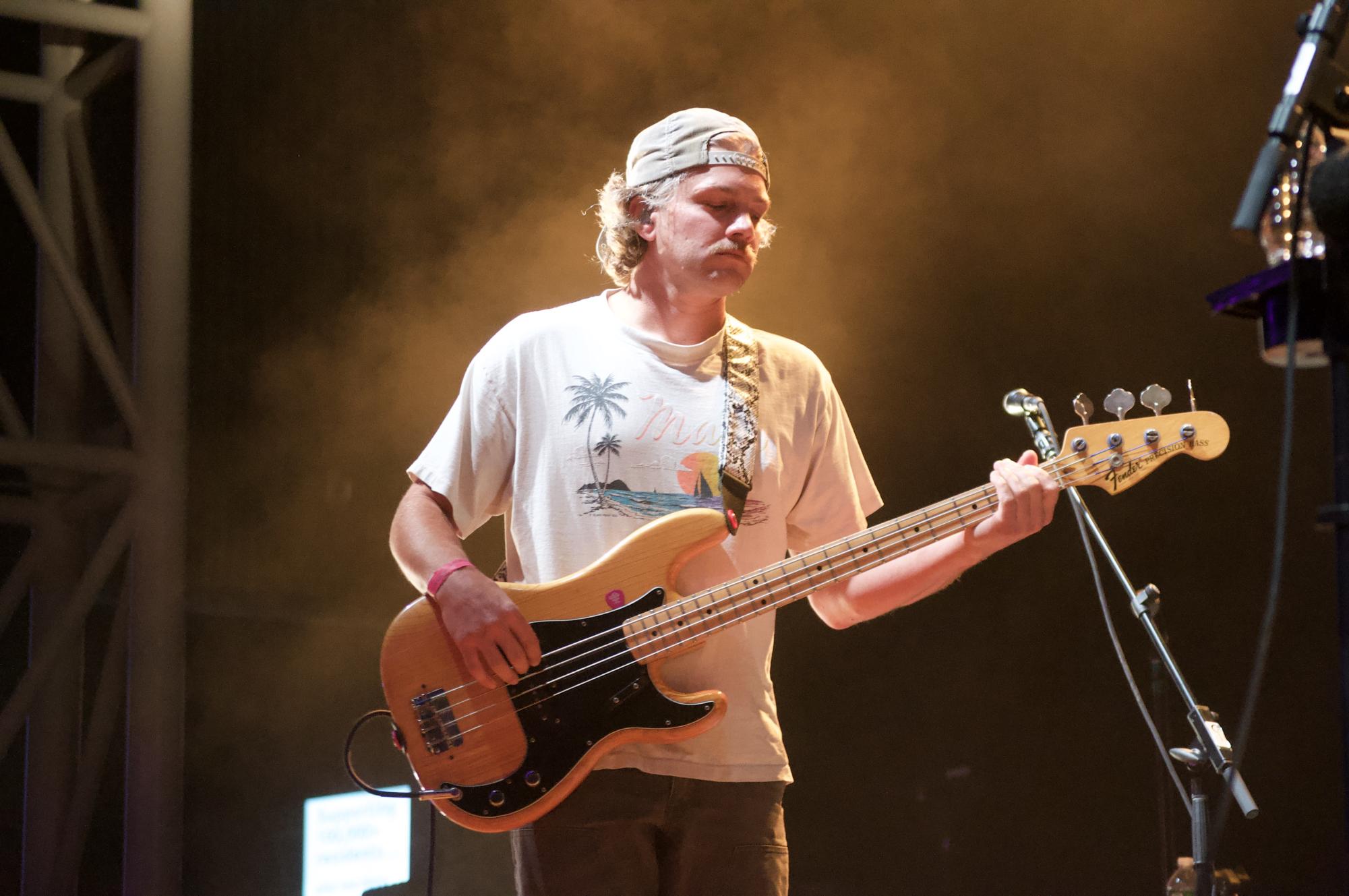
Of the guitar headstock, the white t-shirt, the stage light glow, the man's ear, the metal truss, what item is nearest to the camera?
the white t-shirt

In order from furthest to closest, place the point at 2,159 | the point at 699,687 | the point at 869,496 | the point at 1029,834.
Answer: the point at 1029,834 → the point at 2,159 → the point at 869,496 → the point at 699,687

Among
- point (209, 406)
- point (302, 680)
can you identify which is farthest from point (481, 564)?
point (209, 406)

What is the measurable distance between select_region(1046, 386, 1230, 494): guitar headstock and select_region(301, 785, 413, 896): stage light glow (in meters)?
2.45

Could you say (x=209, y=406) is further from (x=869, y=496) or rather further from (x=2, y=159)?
(x=869, y=496)

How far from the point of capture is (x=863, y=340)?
415 cm

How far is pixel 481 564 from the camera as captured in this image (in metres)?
3.95

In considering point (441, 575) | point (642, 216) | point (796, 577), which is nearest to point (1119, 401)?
point (796, 577)

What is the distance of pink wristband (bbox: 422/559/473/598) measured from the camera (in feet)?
6.55

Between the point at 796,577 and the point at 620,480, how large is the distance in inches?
14.7

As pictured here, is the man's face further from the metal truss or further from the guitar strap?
the metal truss

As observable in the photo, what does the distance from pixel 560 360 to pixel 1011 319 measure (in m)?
2.41

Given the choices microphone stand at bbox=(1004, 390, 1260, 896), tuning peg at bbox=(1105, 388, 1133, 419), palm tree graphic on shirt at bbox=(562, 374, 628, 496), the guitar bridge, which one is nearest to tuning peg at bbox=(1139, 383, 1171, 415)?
tuning peg at bbox=(1105, 388, 1133, 419)

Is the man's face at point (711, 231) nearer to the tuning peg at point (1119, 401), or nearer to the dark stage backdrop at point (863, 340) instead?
the tuning peg at point (1119, 401)

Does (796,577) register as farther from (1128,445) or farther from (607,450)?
(1128,445)
